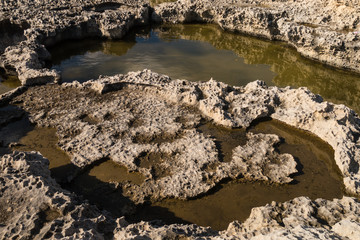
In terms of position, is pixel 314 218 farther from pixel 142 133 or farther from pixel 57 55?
pixel 57 55

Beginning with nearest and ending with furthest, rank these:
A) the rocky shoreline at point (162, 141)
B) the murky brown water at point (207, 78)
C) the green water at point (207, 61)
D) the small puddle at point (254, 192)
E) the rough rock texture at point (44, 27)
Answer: the rocky shoreline at point (162, 141) < the small puddle at point (254, 192) < the murky brown water at point (207, 78) < the rough rock texture at point (44, 27) < the green water at point (207, 61)

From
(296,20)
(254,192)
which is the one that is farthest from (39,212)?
(296,20)

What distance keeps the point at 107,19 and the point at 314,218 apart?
13.1 metres

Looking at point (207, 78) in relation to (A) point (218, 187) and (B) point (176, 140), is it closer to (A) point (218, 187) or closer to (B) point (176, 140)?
(B) point (176, 140)

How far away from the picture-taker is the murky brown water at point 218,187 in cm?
561

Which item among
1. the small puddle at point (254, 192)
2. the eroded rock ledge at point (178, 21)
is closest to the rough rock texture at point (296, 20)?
the eroded rock ledge at point (178, 21)

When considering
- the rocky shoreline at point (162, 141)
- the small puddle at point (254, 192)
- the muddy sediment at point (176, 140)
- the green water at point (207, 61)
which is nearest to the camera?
the rocky shoreline at point (162, 141)

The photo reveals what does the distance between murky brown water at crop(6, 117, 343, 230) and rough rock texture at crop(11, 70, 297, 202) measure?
194 millimetres

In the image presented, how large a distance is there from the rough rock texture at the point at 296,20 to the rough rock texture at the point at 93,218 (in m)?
8.91

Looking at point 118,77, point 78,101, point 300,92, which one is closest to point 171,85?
point 118,77

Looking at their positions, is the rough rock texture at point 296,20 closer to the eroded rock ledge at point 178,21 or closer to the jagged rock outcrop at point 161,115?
the eroded rock ledge at point 178,21

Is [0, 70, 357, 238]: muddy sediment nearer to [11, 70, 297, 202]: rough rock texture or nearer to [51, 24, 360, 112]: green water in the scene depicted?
[11, 70, 297, 202]: rough rock texture

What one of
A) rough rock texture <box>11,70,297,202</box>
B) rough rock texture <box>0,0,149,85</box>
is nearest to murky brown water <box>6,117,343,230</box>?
rough rock texture <box>11,70,297,202</box>

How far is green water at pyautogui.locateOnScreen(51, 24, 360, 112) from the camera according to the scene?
11039mm
